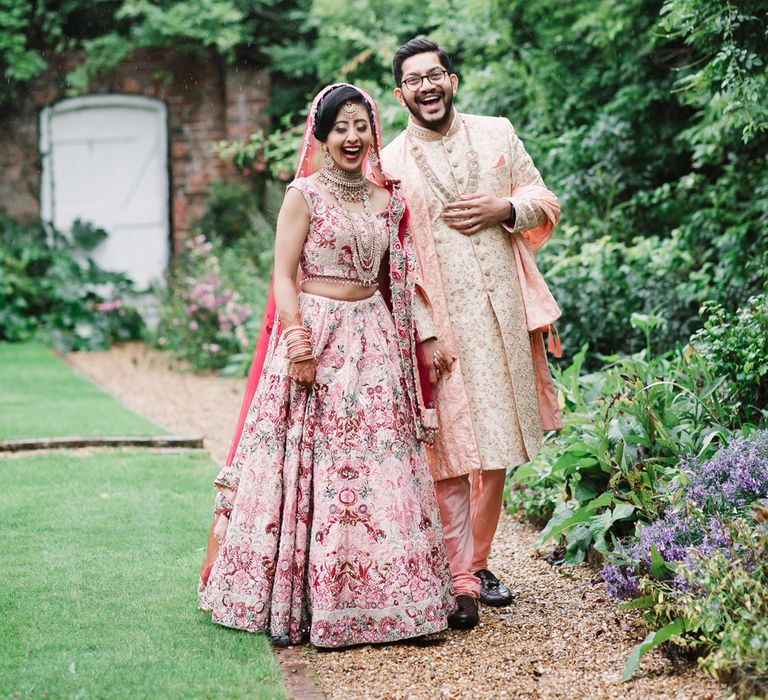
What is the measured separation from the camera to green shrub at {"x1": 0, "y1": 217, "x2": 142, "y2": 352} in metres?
11.4

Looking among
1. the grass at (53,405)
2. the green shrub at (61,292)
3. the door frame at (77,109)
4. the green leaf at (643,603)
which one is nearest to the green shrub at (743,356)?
the green leaf at (643,603)

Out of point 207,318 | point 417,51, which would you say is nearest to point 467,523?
point 417,51

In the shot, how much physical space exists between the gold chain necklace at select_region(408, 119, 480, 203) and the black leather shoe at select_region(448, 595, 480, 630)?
53.7 inches

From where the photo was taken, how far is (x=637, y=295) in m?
6.20

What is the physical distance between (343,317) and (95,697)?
1.36 m

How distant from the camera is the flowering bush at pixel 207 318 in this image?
31.7ft

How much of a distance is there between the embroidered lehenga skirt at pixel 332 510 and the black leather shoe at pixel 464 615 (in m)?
0.09

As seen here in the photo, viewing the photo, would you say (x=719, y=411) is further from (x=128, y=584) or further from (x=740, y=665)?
(x=128, y=584)

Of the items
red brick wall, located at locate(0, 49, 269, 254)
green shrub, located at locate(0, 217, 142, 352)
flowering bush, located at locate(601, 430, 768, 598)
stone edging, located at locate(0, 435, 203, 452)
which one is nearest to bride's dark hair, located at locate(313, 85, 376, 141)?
flowering bush, located at locate(601, 430, 768, 598)

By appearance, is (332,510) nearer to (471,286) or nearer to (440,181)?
(471,286)

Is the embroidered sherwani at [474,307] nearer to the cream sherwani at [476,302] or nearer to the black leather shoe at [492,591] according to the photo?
the cream sherwani at [476,302]

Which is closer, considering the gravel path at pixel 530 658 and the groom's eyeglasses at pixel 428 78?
the gravel path at pixel 530 658

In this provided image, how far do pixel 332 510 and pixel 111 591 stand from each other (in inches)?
37.9

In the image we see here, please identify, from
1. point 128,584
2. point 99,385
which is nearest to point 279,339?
point 128,584
